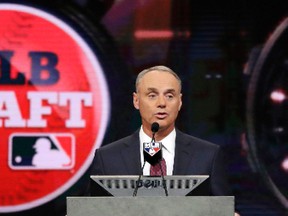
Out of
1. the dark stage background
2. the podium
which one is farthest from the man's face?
the dark stage background

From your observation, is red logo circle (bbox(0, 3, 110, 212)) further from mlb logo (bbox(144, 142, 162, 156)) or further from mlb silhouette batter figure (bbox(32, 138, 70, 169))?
mlb logo (bbox(144, 142, 162, 156))

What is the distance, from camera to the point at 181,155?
2783 millimetres

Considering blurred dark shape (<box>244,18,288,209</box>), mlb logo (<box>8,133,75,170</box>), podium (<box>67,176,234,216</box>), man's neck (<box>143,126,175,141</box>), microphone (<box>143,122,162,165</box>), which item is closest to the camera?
podium (<box>67,176,234,216</box>)

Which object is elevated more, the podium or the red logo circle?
the red logo circle

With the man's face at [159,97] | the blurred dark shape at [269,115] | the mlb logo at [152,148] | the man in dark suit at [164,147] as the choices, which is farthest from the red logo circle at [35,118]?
the mlb logo at [152,148]

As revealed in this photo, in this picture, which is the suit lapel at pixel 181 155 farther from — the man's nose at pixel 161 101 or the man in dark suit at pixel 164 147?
the man's nose at pixel 161 101

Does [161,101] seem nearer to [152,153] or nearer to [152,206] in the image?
[152,153]

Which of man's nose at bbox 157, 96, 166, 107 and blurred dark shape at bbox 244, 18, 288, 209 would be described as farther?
blurred dark shape at bbox 244, 18, 288, 209

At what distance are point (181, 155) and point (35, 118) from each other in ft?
5.87

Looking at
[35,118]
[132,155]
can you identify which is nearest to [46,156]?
[35,118]

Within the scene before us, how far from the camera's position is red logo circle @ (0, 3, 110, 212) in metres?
4.36

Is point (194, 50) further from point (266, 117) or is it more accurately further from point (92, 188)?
point (92, 188)

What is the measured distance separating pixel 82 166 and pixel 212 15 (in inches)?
49.6

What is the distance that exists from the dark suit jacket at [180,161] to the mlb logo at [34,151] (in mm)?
1599
